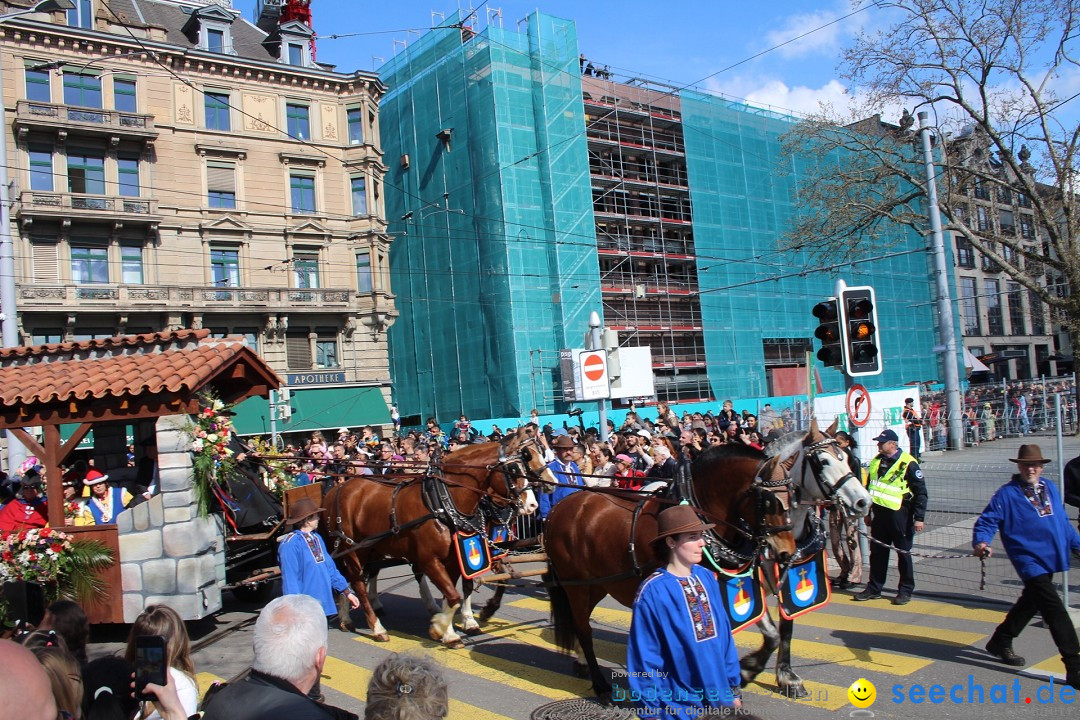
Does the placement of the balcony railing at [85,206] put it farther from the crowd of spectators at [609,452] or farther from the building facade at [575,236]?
the crowd of spectators at [609,452]

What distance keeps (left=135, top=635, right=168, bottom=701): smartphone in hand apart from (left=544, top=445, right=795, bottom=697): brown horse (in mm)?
3467

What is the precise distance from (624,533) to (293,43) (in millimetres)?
34188

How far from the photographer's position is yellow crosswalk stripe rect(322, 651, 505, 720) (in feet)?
20.4

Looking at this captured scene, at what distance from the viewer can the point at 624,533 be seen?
20.5ft

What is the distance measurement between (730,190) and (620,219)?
618 cm

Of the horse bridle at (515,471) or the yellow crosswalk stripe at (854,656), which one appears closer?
the yellow crosswalk stripe at (854,656)

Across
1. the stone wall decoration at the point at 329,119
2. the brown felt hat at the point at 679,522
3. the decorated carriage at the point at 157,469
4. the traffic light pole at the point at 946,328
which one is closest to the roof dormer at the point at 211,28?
Result: the stone wall decoration at the point at 329,119

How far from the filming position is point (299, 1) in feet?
123

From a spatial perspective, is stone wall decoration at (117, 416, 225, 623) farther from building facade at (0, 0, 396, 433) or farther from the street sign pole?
building facade at (0, 0, 396, 433)

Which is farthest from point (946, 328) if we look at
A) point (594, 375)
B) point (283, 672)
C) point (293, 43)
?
point (293, 43)

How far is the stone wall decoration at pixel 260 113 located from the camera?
1283 inches

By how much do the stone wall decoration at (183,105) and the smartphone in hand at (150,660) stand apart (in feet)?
107

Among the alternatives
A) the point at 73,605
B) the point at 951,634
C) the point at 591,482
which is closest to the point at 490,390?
the point at 591,482

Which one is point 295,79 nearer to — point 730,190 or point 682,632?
point 730,190
